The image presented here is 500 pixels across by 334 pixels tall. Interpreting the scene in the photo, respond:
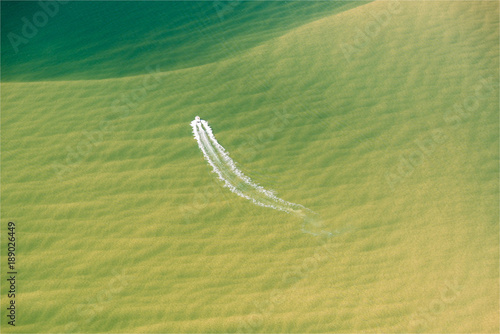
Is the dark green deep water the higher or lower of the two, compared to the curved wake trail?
higher

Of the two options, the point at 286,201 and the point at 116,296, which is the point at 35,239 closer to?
the point at 116,296

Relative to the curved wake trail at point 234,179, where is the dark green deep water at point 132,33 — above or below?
above

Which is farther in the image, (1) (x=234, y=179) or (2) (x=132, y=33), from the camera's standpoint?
(2) (x=132, y=33)

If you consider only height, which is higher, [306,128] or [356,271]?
[306,128]

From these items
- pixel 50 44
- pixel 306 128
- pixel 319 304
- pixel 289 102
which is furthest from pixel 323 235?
pixel 50 44

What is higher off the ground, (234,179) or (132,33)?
A: (132,33)

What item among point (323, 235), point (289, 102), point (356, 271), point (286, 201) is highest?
point (289, 102)

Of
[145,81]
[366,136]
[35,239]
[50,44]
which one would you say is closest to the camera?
[35,239]

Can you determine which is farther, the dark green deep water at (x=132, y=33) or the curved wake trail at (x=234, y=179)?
the dark green deep water at (x=132, y=33)
